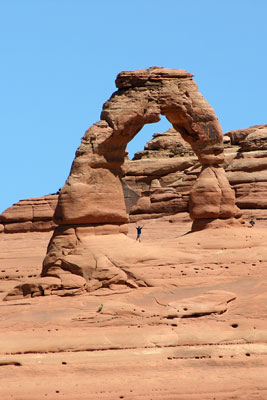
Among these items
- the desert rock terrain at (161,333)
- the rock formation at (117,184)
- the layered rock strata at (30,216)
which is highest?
the layered rock strata at (30,216)

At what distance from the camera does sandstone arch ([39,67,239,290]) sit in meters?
24.6

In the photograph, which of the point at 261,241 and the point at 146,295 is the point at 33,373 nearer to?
the point at 146,295

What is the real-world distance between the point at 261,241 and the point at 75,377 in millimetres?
7692

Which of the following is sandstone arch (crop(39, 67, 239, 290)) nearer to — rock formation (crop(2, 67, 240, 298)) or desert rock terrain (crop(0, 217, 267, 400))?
rock formation (crop(2, 67, 240, 298))

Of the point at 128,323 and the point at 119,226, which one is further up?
the point at 119,226

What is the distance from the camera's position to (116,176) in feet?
86.1

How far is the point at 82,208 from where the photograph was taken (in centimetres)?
2528

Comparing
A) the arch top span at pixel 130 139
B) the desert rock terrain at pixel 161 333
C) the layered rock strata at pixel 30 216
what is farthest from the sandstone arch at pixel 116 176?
the layered rock strata at pixel 30 216

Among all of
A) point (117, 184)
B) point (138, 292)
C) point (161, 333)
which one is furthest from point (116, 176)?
point (161, 333)

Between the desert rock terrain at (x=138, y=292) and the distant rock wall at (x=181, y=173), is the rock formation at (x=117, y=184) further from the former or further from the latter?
the distant rock wall at (x=181, y=173)

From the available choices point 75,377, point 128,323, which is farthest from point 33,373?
point 128,323

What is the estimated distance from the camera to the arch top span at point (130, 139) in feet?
83.7

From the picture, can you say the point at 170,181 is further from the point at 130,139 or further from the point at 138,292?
the point at 138,292

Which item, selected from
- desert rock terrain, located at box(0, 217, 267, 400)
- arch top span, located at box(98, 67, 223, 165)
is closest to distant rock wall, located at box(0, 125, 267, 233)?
arch top span, located at box(98, 67, 223, 165)
